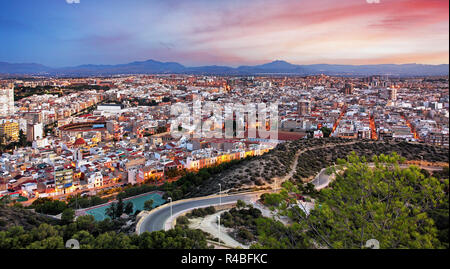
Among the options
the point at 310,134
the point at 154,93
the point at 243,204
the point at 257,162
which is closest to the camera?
the point at 243,204

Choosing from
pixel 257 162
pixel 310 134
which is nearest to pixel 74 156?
pixel 257 162

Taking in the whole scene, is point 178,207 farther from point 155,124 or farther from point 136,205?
point 155,124

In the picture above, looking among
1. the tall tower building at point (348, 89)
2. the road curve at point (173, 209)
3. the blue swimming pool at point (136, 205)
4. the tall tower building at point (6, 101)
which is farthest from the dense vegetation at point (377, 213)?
the tall tower building at point (348, 89)
